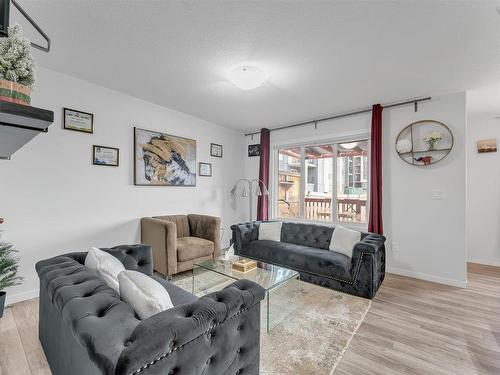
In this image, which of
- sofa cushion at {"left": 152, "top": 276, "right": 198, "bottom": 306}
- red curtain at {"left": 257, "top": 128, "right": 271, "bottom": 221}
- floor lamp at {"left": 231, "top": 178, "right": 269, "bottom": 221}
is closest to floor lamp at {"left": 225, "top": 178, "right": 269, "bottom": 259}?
floor lamp at {"left": 231, "top": 178, "right": 269, "bottom": 221}

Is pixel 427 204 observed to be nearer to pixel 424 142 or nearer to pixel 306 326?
pixel 424 142

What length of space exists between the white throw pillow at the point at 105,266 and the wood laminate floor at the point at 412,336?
2.60 ft

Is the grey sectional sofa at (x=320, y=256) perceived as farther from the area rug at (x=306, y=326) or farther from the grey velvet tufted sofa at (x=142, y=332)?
the grey velvet tufted sofa at (x=142, y=332)

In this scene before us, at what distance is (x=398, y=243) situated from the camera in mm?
3555

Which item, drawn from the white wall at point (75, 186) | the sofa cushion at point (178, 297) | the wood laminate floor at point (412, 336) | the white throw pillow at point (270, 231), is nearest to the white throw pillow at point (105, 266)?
the sofa cushion at point (178, 297)

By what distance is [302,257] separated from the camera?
3.13 meters

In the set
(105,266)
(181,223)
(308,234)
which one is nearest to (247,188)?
(181,223)

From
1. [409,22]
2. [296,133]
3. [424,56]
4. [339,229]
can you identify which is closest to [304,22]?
[409,22]

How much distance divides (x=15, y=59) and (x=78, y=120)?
104 inches

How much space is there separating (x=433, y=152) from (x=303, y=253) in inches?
88.8

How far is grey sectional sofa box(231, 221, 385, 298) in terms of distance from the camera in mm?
2713

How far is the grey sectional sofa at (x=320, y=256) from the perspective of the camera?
2713mm

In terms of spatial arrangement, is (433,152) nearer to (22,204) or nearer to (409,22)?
(409,22)

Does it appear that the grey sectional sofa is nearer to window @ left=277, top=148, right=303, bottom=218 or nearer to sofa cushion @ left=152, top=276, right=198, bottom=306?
window @ left=277, top=148, right=303, bottom=218
